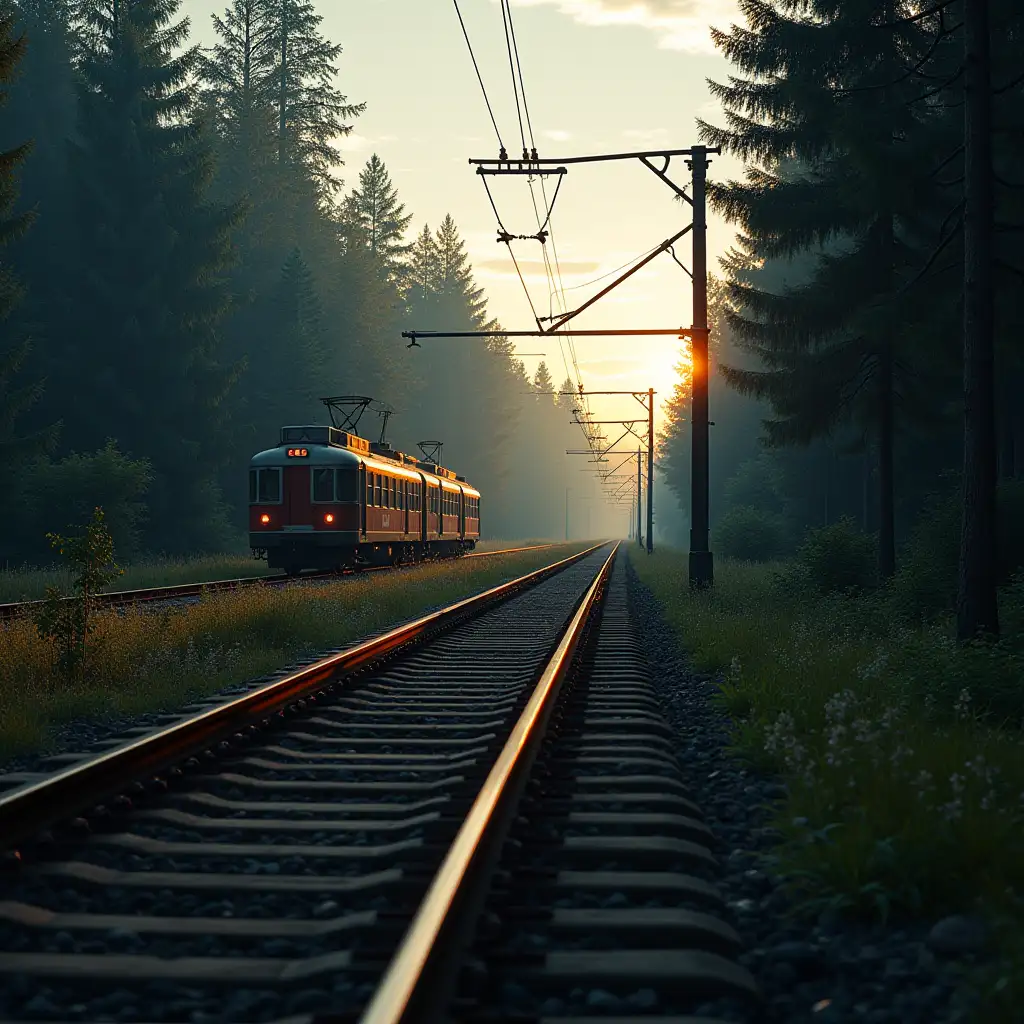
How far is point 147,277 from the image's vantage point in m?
43.1

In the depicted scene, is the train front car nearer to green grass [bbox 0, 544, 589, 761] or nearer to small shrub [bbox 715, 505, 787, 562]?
green grass [bbox 0, 544, 589, 761]

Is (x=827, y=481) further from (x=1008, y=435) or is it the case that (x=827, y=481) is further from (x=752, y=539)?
(x=1008, y=435)

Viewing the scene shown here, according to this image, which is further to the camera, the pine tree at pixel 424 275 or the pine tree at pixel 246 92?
the pine tree at pixel 424 275

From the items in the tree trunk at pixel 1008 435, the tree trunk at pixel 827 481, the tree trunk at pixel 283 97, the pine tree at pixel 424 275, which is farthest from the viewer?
the pine tree at pixel 424 275

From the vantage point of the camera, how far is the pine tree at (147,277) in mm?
41375

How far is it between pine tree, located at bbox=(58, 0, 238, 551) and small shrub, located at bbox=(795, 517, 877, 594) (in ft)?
90.2

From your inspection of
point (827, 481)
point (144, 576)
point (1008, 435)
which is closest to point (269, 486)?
point (144, 576)

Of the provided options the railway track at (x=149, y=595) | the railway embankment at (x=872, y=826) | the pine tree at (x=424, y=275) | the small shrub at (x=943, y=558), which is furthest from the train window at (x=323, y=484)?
the pine tree at (x=424, y=275)

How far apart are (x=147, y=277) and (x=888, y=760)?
41.7m

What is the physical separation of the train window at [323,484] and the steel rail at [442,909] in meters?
20.3

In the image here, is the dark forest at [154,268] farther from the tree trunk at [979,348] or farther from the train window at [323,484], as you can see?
the tree trunk at [979,348]

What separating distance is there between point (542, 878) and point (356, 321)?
213 ft

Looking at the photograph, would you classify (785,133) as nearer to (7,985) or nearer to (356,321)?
(7,985)

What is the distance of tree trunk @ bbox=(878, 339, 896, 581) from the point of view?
782 inches
